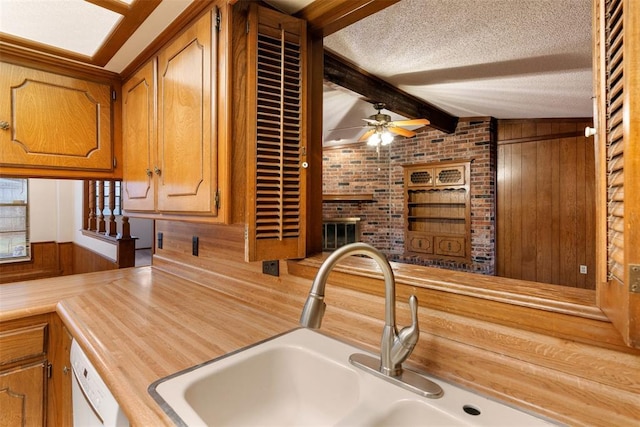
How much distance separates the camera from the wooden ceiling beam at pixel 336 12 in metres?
1.16

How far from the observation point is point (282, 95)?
1.24 m

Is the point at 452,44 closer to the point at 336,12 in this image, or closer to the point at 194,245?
the point at 336,12

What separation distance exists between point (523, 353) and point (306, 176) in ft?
3.04

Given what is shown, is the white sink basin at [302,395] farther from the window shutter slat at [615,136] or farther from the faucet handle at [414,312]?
the window shutter slat at [615,136]

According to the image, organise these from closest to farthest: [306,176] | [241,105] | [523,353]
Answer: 1. [523,353]
2. [241,105]
3. [306,176]

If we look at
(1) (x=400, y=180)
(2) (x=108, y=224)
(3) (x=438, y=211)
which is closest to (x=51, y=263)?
(2) (x=108, y=224)

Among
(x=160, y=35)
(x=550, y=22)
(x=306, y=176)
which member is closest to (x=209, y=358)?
(x=306, y=176)

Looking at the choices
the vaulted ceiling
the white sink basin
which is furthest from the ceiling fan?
the white sink basin

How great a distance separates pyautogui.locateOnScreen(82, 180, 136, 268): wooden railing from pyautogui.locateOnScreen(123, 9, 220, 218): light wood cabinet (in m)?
1.08

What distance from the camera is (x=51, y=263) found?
165 inches

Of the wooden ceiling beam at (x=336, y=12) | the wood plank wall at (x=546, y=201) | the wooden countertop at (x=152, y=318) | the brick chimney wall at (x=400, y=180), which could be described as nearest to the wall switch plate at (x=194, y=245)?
the wooden countertop at (x=152, y=318)

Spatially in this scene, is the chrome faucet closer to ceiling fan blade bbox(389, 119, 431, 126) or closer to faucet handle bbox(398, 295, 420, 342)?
faucet handle bbox(398, 295, 420, 342)

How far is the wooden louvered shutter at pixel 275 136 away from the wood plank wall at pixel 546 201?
446 centimetres

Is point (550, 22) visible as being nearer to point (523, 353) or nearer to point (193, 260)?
point (523, 353)
